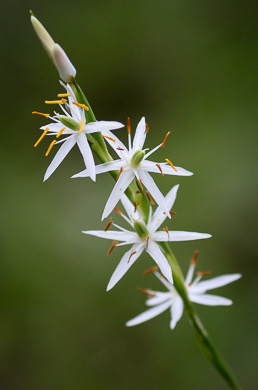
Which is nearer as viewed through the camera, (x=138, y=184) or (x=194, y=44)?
(x=138, y=184)

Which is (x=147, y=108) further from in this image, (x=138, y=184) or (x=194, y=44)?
(x=138, y=184)

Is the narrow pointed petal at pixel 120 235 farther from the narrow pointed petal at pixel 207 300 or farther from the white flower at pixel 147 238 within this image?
the narrow pointed petal at pixel 207 300

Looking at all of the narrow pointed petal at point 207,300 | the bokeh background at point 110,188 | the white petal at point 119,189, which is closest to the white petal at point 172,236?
the white petal at point 119,189

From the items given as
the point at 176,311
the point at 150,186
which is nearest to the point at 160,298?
the point at 176,311

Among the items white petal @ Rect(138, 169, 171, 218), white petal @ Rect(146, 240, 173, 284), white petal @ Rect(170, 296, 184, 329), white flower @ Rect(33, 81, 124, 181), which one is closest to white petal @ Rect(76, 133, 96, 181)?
white flower @ Rect(33, 81, 124, 181)

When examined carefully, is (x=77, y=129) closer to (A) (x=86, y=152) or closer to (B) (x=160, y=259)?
(A) (x=86, y=152)

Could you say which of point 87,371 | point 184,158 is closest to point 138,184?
point 87,371

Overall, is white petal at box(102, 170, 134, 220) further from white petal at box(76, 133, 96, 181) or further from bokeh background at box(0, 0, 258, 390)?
bokeh background at box(0, 0, 258, 390)
